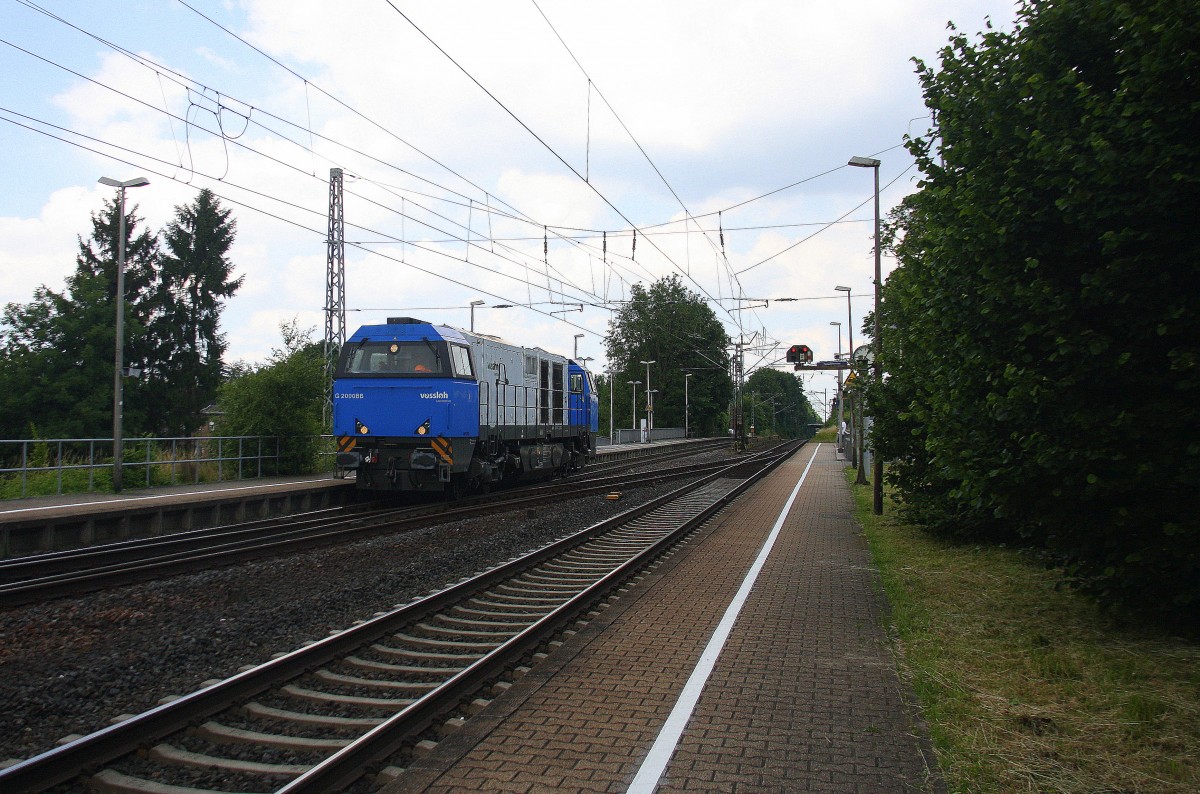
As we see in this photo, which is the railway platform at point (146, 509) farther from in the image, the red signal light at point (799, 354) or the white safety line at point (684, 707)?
the red signal light at point (799, 354)

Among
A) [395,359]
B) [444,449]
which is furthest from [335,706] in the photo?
[395,359]

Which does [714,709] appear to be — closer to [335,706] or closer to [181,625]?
[335,706]

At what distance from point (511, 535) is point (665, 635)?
6385mm

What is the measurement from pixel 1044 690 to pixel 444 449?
Result: 499 inches

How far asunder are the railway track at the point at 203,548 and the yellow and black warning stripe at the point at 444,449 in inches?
39.1

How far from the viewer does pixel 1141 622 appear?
7.10 metres

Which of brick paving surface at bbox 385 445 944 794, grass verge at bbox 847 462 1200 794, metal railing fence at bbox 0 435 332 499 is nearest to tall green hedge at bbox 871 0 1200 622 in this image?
grass verge at bbox 847 462 1200 794

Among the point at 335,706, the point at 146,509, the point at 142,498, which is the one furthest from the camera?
the point at 142,498

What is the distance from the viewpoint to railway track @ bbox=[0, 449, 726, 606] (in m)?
9.12

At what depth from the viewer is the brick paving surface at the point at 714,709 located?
4422 millimetres

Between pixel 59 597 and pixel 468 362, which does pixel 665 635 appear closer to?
pixel 59 597

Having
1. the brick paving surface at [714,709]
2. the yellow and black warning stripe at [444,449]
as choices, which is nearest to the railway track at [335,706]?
the brick paving surface at [714,709]

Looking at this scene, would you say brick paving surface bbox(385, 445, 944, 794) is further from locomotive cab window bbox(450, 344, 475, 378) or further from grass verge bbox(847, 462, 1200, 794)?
locomotive cab window bbox(450, 344, 475, 378)

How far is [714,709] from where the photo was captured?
17.9ft
